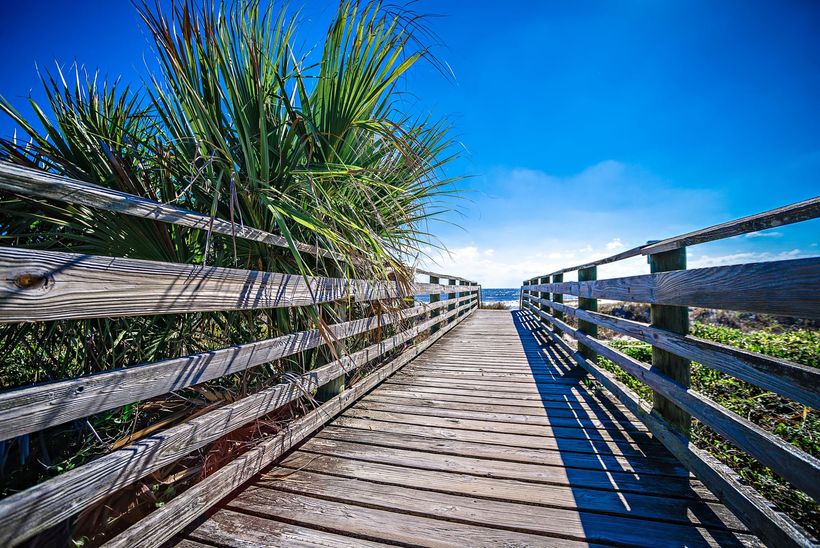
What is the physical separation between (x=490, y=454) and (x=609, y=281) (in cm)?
162

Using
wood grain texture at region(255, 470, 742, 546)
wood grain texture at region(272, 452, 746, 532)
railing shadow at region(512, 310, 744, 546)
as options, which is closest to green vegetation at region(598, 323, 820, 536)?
railing shadow at region(512, 310, 744, 546)

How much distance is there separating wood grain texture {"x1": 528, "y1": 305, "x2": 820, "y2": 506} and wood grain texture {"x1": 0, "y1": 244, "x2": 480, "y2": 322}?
195 cm

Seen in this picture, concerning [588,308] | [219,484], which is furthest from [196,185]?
[588,308]

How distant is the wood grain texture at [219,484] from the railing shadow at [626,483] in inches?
55.5

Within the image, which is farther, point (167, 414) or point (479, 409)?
point (479, 409)

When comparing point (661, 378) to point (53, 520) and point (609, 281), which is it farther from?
point (53, 520)

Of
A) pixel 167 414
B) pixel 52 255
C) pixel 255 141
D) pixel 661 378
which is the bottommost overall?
pixel 167 414

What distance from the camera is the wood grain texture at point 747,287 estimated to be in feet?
3.13

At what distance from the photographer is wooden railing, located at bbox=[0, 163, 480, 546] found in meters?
0.79

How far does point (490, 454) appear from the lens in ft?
5.88

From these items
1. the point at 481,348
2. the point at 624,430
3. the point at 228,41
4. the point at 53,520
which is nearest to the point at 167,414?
the point at 53,520

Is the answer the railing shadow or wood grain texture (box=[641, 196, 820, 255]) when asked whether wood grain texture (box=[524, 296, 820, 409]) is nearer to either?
wood grain texture (box=[641, 196, 820, 255])

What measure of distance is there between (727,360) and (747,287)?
0.32 m

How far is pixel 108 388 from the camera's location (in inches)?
37.3
